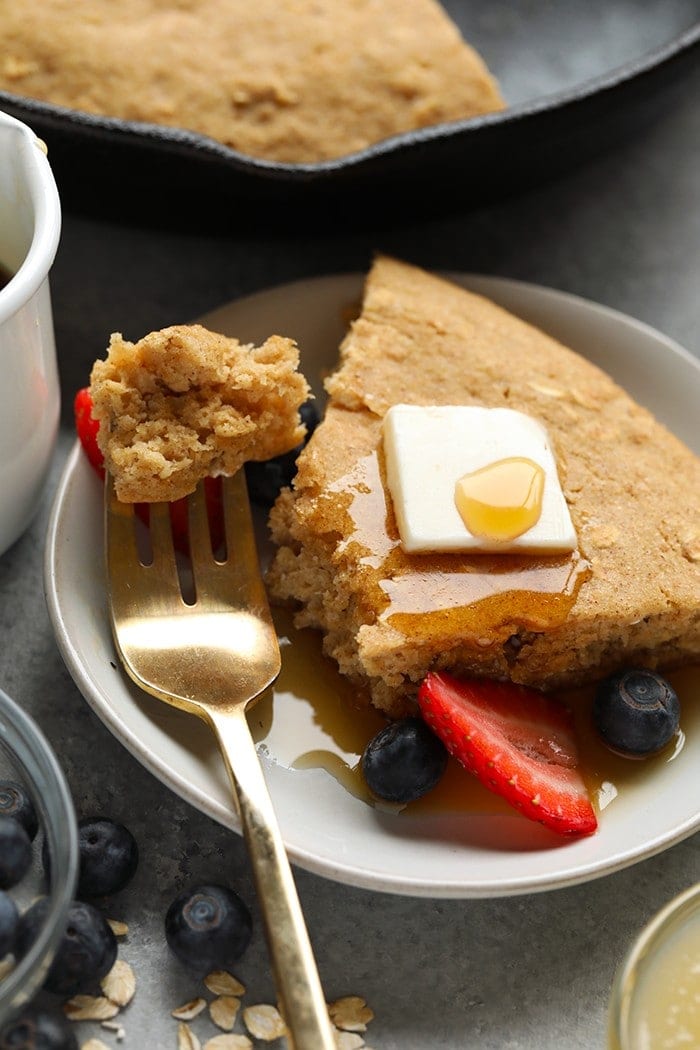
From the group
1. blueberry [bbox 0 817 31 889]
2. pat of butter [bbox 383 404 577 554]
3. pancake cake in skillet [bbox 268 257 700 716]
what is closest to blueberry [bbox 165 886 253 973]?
blueberry [bbox 0 817 31 889]

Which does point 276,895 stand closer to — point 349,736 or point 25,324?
point 349,736

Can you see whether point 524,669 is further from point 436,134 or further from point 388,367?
point 436,134

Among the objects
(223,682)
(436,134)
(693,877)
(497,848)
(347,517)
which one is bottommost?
(693,877)

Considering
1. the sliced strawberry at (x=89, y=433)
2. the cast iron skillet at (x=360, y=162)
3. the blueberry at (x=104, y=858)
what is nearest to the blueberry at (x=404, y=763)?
the blueberry at (x=104, y=858)

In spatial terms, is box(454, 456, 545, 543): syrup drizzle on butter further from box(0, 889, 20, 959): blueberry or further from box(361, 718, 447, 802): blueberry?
box(0, 889, 20, 959): blueberry

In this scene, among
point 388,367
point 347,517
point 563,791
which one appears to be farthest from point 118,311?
point 563,791

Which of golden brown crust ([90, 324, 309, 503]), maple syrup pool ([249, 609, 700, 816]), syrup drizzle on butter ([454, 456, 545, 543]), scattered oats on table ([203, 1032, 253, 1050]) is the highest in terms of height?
golden brown crust ([90, 324, 309, 503])
